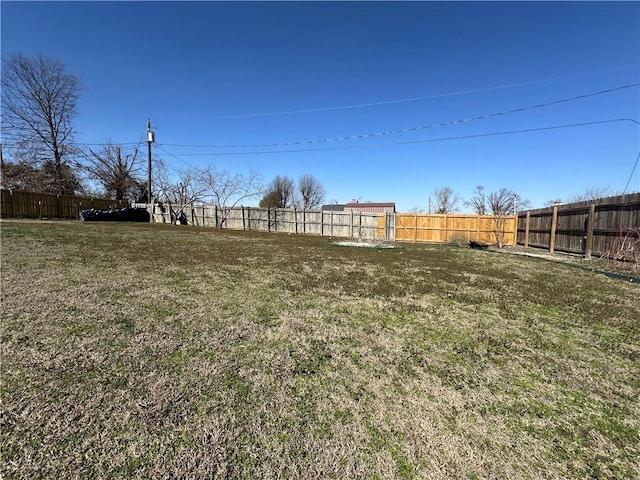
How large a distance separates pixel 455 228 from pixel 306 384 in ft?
51.4

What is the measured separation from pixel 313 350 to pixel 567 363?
2001 millimetres

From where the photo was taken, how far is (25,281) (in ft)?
11.2

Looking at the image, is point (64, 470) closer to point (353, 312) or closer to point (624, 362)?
point (353, 312)

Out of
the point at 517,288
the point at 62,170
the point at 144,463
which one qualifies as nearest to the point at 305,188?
the point at 62,170

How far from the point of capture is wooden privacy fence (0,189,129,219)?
14281 millimetres

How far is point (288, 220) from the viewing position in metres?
18.7

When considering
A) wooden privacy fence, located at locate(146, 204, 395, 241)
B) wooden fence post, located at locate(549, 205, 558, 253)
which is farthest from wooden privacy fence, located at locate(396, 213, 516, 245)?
wooden fence post, located at locate(549, 205, 558, 253)

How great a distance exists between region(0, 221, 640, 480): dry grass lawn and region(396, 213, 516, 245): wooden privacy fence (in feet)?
38.6

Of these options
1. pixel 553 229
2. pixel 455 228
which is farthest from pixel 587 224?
pixel 455 228

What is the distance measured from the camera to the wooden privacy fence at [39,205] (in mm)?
14281

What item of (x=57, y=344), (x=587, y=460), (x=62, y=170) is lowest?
(x=587, y=460)

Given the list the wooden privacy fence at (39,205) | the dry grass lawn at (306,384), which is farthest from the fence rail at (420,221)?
the dry grass lawn at (306,384)

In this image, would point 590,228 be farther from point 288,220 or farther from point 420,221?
point 288,220

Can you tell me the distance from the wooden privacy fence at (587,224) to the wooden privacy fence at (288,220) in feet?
23.7
